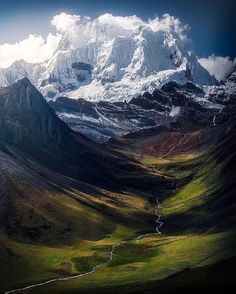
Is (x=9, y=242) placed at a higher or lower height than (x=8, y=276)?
higher

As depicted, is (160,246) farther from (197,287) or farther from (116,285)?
(197,287)

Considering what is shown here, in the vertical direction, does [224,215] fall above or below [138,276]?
above

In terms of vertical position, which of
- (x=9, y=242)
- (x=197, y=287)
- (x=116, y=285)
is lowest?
(x=197, y=287)

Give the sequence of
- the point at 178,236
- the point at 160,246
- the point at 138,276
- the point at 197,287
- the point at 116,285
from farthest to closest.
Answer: the point at 178,236 < the point at 160,246 < the point at 138,276 < the point at 116,285 < the point at 197,287

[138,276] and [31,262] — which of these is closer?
[138,276]

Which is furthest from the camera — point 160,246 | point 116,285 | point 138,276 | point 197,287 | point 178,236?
point 178,236

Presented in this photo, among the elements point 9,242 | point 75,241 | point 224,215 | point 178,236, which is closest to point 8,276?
point 9,242

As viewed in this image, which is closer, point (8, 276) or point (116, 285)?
point (116, 285)

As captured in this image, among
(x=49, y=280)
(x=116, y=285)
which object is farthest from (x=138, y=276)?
(x=49, y=280)

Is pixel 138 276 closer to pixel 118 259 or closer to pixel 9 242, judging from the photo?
pixel 118 259
